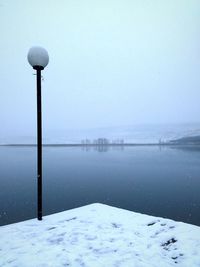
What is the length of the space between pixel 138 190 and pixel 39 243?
1778 centimetres

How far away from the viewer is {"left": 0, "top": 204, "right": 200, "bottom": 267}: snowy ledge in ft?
13.2

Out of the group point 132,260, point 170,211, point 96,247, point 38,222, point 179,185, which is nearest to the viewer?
point 132,260

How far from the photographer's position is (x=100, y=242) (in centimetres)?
474

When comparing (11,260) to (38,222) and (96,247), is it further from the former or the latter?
(38,222)

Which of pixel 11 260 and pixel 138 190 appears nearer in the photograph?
pixel 11 260

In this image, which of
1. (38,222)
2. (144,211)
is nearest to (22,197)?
(144,211)

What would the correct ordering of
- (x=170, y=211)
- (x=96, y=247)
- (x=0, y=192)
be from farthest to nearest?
(x=0, y=192) → (x=170, y=211) → (x=96, y=247)

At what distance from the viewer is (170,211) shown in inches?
605

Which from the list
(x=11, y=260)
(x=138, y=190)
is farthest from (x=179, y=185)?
(x=11, y=260)

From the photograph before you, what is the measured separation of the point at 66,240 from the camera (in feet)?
15.8

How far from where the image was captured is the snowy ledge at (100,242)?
403cm

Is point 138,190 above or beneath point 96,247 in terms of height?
beneath

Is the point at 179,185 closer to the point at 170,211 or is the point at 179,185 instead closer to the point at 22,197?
the point at 170,211

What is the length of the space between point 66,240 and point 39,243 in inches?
21.1
